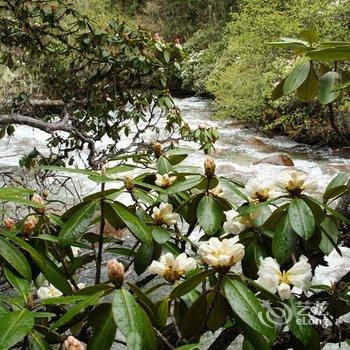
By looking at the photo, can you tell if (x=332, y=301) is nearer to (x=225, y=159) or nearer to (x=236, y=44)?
(x=225, y=159)

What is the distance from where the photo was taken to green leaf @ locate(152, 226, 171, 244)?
0.94 meters

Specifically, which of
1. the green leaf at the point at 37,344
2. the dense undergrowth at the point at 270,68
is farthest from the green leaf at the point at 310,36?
the dense undergrowth at the point at 270,68

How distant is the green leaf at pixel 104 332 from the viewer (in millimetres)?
653

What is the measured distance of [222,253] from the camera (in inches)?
27.4

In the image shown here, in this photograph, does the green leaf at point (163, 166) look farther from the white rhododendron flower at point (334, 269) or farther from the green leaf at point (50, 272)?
the white rhododendron flower at point (334, 269)

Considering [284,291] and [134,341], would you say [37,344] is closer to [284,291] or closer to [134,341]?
[134,341]

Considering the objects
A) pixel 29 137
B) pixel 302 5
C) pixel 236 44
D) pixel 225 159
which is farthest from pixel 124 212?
pixel 236 44

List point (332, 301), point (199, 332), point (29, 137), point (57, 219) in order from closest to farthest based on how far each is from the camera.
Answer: point (199, 332) → point (332, 301) → point (57, 219) → point (29, 137)

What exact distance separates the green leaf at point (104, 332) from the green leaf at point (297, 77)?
61cm

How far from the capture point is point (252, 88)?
884 centimetres

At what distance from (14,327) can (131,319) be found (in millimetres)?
160

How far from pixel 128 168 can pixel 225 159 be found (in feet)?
18.5

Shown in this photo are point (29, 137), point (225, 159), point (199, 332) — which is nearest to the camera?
point (199, 332)

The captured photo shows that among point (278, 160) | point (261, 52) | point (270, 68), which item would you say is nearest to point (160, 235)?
point (278, 160)
